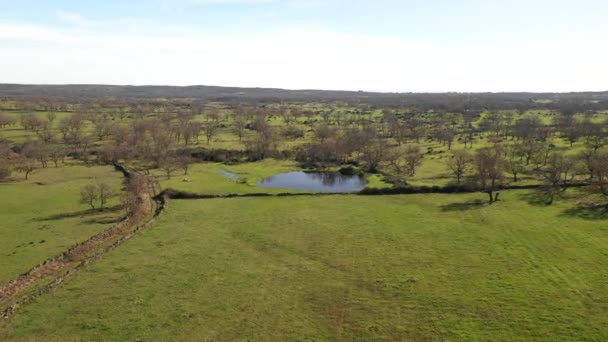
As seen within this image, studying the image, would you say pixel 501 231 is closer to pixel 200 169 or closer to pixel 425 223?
pixel 425 223

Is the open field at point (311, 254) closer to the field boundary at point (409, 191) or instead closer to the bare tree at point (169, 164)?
the field boundary at point (409, 191)

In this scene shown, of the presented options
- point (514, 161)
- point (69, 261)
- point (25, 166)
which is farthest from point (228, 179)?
point (514, 161)

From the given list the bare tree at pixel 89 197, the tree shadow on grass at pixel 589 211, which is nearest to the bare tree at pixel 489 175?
the tree shadow on grass at pixel 589 211

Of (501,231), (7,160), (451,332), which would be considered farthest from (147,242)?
(7,160)

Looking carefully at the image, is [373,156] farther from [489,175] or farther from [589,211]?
[589,211]

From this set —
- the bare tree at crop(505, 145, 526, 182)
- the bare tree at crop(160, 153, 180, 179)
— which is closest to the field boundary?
the bare tree at crop(505, 145, 526, 182)

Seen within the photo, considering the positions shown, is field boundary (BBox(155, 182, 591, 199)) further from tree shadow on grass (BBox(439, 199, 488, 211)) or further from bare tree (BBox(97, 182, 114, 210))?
bare tree (BBox(97, 182, 114, 210))
